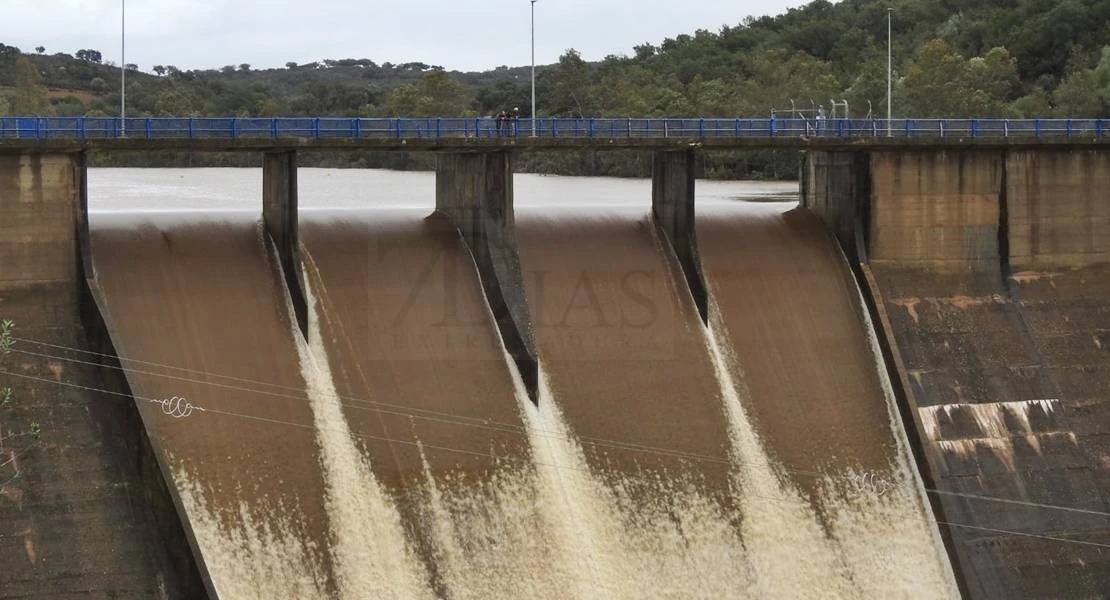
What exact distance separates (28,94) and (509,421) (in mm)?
47156

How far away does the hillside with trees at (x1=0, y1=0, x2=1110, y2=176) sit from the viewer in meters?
68.1

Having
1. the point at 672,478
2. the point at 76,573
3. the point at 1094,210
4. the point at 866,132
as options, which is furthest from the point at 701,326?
the point at 76,573

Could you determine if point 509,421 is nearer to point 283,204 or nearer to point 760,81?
point 283,204

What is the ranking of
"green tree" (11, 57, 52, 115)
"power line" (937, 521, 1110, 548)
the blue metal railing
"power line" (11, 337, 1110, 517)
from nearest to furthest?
"power line" (11, 337, 1110, 517) → the blue metal railing → "power line" (937, 521, 1110, 548) → "green tree" (11, 57, 52, 115)

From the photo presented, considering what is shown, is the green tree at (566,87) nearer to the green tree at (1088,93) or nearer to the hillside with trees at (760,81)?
the hillside with trees at (760,81)

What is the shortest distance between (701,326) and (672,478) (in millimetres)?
4366

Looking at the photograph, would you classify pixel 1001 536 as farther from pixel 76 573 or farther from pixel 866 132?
pixel 76 573

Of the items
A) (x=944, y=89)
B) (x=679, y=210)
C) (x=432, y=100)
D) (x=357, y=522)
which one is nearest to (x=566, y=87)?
(x=432, y=100)

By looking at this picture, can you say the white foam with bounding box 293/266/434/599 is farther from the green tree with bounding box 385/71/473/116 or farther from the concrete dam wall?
the green tree with bounding box 385/71/473/116

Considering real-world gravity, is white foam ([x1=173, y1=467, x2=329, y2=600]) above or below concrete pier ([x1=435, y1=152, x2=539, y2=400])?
below

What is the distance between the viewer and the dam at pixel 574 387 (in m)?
27.6

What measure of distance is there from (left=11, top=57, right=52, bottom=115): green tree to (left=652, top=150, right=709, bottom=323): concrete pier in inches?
1578

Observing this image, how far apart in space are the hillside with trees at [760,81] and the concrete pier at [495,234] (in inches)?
1126

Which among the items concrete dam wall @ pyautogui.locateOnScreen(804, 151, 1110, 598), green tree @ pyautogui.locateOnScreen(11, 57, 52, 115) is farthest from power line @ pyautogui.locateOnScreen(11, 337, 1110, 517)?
green tree @ pyautogui.locateOnScreen(11, 57, 52, 115)
